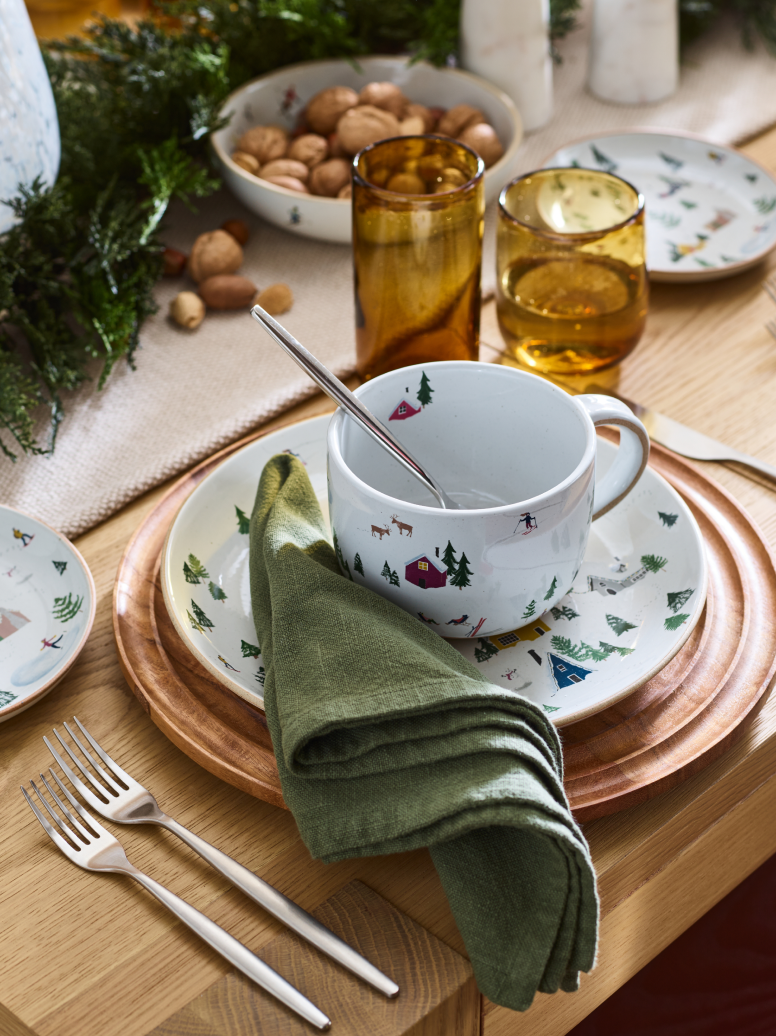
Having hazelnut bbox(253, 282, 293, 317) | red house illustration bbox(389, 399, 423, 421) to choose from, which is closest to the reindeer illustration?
red house illustration bbox(389, 399, 423, 421)

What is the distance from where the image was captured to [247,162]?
0.90 m

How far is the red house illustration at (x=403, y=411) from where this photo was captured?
20.5 inches

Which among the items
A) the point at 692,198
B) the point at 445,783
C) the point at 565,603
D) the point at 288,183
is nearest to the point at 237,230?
the point at 288,183

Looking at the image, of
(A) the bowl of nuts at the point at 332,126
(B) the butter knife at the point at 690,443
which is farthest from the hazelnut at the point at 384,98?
(B) the butter knife at the point at 690,443

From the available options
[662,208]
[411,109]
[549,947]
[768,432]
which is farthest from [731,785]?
[411,109]

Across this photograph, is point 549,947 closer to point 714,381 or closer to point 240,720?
point 240,720

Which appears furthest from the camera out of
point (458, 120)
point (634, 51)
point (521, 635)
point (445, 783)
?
point (634, 51)

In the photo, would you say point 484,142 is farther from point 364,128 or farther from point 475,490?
point 475,490

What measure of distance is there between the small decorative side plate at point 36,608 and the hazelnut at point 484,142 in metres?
0.55

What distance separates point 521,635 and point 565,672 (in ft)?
0.11

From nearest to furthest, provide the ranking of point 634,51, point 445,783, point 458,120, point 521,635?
point 445,783, point 521,635, point 458,120, point 634,51

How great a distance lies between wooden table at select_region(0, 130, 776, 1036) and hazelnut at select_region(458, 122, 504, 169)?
49cm

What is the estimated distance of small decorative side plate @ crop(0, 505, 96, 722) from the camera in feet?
1.66

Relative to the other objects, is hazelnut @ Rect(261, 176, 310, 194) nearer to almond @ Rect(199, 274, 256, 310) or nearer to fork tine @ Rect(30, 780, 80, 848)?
almond @ Rect(199, 274, 256, 310)
